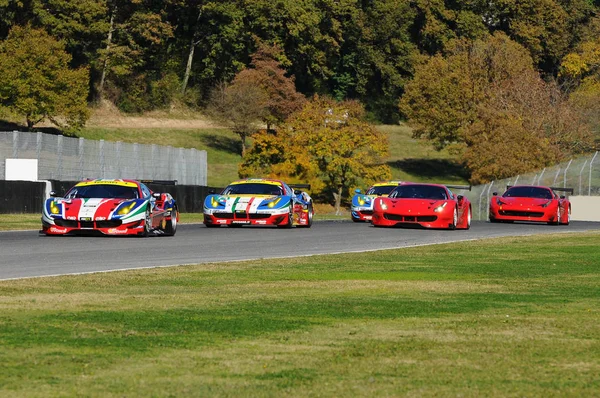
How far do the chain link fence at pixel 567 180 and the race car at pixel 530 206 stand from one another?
44.6 ft

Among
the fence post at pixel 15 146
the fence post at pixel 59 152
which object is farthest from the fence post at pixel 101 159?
the fence post at pixel 15 146

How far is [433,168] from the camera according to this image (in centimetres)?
10150

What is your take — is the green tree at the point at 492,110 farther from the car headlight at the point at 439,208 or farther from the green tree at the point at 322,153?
the car headlight at the point at 439,208

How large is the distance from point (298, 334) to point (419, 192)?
23.8 m

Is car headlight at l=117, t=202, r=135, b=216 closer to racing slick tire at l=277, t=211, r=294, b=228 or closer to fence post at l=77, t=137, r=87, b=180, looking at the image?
racing slick tire at l=277, t=211, r=294, b=228

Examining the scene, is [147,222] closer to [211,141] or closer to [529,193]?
[529,193]

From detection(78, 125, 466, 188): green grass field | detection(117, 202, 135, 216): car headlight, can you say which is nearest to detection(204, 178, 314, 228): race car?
detection(117, 202, 135, 216): car headlight

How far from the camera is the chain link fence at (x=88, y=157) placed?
4028 cm

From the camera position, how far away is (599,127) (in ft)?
288

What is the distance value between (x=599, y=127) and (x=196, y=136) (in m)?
27.9

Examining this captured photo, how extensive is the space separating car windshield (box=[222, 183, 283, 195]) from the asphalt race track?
1.22m

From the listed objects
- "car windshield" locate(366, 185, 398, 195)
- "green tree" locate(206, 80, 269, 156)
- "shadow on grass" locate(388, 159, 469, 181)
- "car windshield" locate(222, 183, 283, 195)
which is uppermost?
"green tree" locate(206, 80, 269, 156)

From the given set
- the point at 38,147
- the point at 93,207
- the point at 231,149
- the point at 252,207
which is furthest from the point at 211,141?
the point at 93,207

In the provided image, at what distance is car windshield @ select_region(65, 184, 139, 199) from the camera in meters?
26.1
